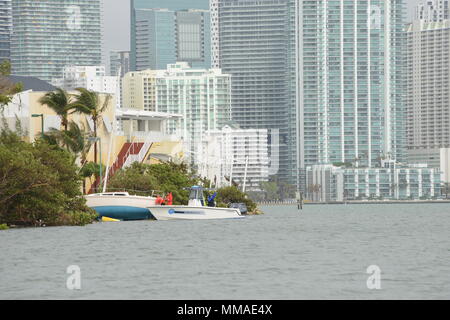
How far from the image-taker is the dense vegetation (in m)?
74.3

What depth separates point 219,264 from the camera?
48.9m

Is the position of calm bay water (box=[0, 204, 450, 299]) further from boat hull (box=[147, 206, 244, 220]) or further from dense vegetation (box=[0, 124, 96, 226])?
boat hull (box=[147, 206, 244, 220])

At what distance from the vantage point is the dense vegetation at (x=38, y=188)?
244 ft

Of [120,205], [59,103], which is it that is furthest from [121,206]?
[59,103]

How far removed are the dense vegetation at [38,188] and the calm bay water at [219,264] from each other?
247 cm

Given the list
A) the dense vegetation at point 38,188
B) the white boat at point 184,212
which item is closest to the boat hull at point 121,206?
the white boat at point 184,212

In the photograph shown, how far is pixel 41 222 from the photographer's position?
8212 cm

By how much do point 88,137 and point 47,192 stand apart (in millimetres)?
33912

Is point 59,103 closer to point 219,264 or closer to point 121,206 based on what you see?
point 121,206

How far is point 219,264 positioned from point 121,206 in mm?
48860

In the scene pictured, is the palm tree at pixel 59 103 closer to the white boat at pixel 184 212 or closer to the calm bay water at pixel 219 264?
the white boat at pixel 184 212

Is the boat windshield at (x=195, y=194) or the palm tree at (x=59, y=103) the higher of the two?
the palm tree at (x=59, y=103)

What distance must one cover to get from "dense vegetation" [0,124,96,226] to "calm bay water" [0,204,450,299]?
2.47 metres

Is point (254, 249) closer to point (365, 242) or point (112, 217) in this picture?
A: point (365, 242)
